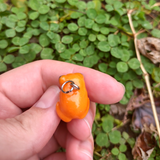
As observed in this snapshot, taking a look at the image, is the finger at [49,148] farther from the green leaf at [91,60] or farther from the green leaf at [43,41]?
the green leaf at [43,41]

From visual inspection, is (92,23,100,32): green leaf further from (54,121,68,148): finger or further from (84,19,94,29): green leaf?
(54,121,68,148): finger

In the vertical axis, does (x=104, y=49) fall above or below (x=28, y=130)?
above

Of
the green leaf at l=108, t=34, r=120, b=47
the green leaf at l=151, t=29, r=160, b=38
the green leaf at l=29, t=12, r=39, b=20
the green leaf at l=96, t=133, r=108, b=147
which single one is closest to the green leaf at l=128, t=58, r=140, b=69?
the green leaf at l=108, t=34, r=120, b=47

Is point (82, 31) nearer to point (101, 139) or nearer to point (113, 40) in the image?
point (113, 40)

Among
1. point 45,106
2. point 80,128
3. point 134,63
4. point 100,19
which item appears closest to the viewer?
point 45,106

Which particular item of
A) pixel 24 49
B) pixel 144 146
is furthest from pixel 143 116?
pixel 24 49

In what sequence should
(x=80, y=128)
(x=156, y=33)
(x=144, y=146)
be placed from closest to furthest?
(x=80, y=128) < (x=144, y=146) < (x=156, y=33)

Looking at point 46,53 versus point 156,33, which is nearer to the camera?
point 46,53
